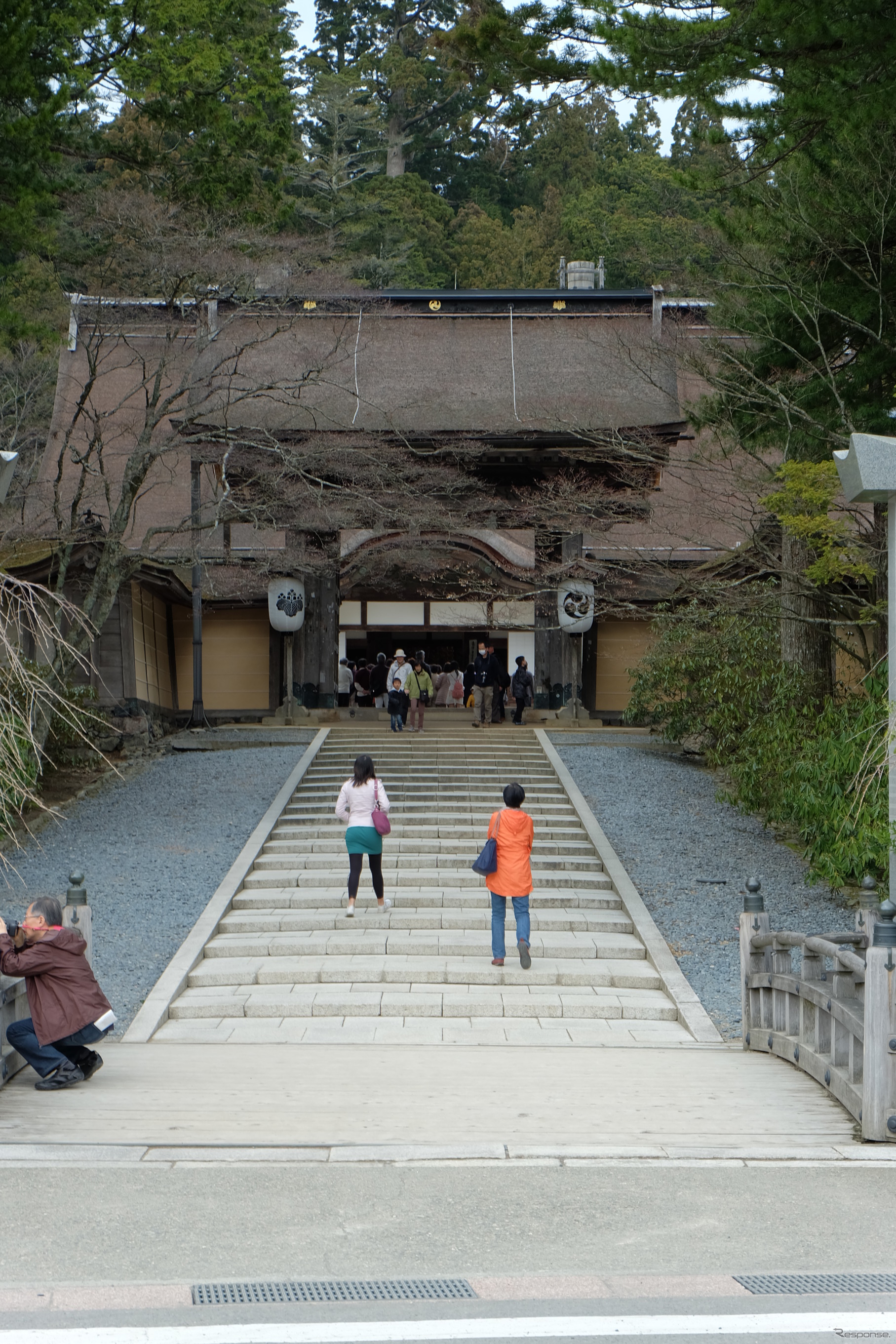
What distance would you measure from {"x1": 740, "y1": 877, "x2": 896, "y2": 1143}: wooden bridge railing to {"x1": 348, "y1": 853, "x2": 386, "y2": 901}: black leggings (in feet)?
12.9

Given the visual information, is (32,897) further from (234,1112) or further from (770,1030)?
(770,1030)

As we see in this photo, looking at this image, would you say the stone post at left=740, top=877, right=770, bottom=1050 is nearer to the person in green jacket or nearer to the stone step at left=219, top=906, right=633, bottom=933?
the stone step at left=219, top=906, right=633, bottom=933

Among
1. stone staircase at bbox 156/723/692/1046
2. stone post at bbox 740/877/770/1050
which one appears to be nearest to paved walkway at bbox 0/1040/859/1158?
stone post at bbox 740/877/770/1050

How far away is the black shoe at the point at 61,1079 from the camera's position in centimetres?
684

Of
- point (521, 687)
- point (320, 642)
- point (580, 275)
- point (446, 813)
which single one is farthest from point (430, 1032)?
point (580, 275)

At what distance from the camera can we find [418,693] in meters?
19.9

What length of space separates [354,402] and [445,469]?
2682mm

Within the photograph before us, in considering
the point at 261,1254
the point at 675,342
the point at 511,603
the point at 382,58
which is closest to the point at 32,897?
the point at 261,1254

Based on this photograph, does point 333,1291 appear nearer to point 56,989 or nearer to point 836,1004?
point 56,989

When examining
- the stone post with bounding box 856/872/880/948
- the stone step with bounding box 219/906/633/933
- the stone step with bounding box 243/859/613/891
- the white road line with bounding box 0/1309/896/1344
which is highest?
the stone post with bounding box 856/872/880/948

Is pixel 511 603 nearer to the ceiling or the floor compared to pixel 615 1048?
nearer to the ceiling

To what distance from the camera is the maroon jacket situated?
22.0 ft

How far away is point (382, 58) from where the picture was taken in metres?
46.0

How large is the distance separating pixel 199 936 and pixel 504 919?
9.20 ft
